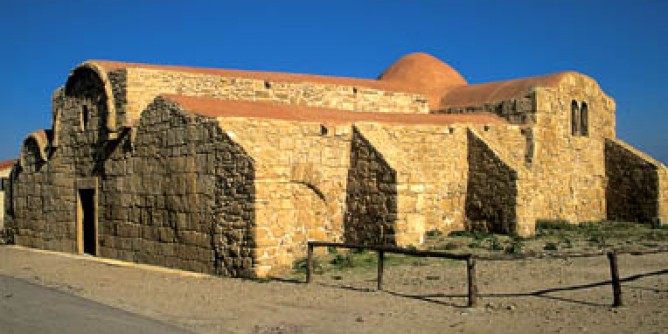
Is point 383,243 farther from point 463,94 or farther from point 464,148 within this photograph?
point 463,94

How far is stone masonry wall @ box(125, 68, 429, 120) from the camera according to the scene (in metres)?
13.1

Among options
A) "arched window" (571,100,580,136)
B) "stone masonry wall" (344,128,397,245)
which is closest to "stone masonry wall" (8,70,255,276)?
"stone masonry wall" (344,128,397,245)

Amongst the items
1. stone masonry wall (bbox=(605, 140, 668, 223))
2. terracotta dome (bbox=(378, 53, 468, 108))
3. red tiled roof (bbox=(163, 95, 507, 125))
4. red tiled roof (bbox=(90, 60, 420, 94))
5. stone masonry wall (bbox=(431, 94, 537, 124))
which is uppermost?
terracotta dome (bbox=(378, 53, 468, 108))

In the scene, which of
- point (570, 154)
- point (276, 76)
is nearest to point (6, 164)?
point (276, 76)

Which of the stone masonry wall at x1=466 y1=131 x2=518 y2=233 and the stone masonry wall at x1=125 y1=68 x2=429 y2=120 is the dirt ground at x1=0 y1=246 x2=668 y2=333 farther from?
the stone masonry wall at x1=125 y1=68 x2=429 y2=120

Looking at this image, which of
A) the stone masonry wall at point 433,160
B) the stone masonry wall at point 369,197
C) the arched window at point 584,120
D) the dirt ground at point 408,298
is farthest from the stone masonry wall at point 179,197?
the arched window at point 584,120

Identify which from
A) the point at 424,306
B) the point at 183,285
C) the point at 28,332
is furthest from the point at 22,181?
the point at 424,306

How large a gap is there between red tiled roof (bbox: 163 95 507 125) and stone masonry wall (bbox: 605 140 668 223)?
187 inches

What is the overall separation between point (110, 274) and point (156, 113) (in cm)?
329

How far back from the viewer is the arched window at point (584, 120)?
17344 millimetres

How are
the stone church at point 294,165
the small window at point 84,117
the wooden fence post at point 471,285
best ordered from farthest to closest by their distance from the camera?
the small window at point 84,117 < the stone church at point 294,165 < the wooden fence post at point 471,285

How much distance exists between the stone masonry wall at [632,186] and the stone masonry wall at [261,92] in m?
5.87

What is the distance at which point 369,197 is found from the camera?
460 inches

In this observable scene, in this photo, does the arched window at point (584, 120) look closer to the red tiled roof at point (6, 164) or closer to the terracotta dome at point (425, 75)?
the terracotta dome at point (425, 75)
